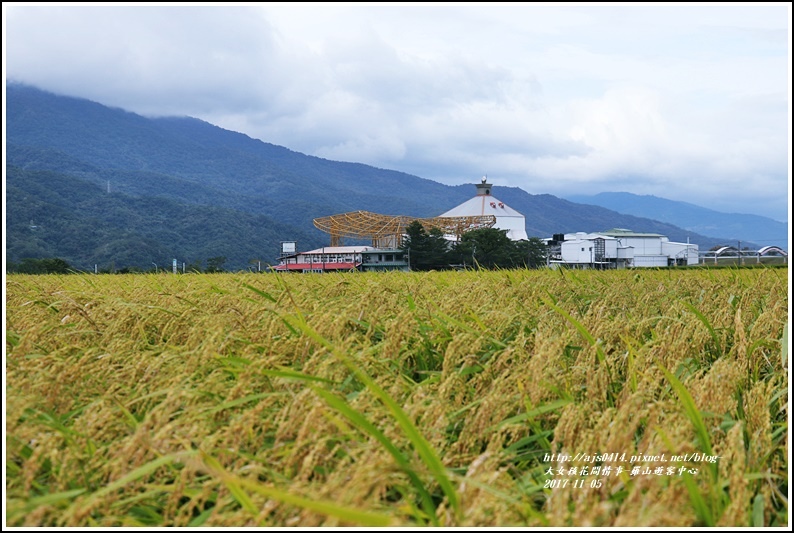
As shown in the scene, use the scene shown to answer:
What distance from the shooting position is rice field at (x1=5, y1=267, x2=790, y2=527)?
133 cm

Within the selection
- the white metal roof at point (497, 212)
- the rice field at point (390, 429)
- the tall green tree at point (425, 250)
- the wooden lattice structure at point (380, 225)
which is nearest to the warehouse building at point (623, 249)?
the wooden lattice structure at point (380, 225)

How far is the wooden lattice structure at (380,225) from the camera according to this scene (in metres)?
69.1

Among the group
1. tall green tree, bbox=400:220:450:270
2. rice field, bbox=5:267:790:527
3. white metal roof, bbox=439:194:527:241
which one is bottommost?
rice field, bbox=5:267:790:527

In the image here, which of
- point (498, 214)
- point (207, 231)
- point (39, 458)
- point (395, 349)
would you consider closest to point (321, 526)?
point (39, 458)

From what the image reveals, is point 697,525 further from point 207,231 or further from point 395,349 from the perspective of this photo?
point 207,231

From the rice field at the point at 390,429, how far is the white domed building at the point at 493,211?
9595 cm

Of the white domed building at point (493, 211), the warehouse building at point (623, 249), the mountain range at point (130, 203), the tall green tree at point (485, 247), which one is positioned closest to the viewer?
the tall green tree at point (485, 247)

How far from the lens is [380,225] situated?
237 ft

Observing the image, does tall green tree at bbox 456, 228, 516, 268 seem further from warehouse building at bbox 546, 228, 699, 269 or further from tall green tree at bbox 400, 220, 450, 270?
warehouse building at bbox 546, 228, 699, 269

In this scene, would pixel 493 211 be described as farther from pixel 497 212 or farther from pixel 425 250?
pixel 425 250

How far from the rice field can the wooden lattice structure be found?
65658mm

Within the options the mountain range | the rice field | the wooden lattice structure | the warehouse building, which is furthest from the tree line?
the rice field

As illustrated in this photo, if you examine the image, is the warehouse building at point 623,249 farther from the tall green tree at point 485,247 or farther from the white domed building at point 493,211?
the white domed building at point 493,211

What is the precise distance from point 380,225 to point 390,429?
7091cm
